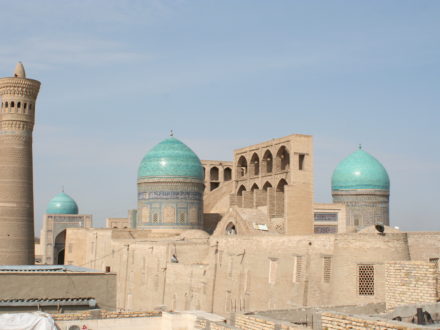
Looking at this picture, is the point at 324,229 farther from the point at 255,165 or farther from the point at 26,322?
the point at 26,322

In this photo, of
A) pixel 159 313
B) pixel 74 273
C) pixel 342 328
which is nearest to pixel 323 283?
pixel 74 273

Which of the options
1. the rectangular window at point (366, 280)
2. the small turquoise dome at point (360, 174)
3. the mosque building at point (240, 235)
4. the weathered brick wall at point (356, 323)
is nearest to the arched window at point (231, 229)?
the mosque building at point (240, 235)

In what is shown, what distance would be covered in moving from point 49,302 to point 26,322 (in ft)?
21.4

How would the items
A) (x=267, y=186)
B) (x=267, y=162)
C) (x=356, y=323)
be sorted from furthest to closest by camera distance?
(x=267, y=162)
(x=267, y=186)
(x=356, y=323)

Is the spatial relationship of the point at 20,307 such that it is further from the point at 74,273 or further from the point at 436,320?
the point at 436,320

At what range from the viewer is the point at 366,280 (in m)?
15.9

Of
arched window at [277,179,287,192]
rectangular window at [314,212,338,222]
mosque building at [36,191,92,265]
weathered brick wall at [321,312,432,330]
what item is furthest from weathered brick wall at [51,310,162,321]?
mosque building at [36,191,92,265]

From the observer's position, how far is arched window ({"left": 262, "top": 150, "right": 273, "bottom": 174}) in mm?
27744

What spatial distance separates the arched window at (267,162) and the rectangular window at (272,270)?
897cm

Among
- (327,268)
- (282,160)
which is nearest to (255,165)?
(282,160)

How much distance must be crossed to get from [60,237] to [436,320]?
3829cm

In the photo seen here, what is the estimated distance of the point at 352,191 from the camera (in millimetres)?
35781

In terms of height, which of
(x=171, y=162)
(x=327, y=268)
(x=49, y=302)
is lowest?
(x=49, y=302)

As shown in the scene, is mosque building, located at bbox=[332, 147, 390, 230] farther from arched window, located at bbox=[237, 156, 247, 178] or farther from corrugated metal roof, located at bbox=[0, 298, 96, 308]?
corrugated metal roof, located at bbox=[0, 298, 96, 308]
